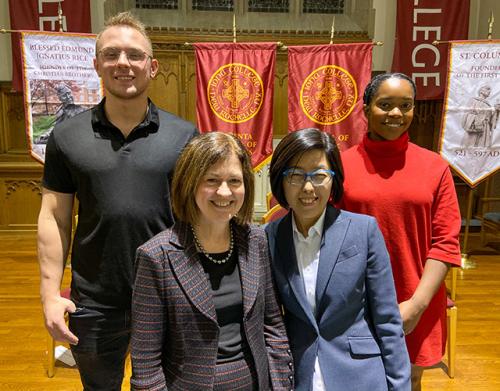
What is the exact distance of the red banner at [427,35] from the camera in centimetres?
551

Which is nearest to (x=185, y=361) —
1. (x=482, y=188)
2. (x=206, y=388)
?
(x=206, y=388)

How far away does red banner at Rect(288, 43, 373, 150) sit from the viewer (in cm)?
420

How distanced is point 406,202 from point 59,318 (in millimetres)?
1174

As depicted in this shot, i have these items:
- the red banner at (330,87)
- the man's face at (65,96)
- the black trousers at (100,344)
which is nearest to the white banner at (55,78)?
the man's face at (65,96)

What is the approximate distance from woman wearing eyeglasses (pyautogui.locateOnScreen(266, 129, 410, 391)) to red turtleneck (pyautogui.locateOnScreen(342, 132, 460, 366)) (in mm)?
158

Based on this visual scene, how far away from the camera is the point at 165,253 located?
1142 mm

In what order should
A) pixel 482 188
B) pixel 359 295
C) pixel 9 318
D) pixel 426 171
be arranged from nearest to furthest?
1. pixel 359 295
2. pixel 426 171
3. pixel 9 318
4. pixel 482 188

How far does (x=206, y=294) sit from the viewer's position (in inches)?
45.0

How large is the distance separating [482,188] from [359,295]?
18.0ft

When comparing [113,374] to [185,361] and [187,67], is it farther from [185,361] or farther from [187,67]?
[187,67]

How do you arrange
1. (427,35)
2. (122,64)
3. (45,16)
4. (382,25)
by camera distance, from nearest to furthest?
(122,64) → (45,16) → (427,35) → (382,25)

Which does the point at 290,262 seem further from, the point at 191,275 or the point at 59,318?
the point at 59,318

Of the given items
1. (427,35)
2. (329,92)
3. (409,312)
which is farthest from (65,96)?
(427,35)

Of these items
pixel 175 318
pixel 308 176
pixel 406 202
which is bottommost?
pixel 175 318
